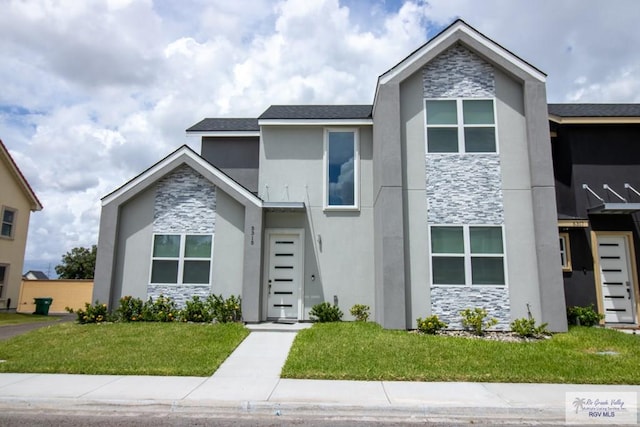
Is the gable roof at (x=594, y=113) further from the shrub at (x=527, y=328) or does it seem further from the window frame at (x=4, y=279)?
the window frame at (x=4, y=279)

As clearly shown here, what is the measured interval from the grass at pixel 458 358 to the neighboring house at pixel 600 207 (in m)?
2.35

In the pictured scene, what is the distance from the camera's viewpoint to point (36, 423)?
5.36m

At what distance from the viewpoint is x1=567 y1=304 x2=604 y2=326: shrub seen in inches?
459

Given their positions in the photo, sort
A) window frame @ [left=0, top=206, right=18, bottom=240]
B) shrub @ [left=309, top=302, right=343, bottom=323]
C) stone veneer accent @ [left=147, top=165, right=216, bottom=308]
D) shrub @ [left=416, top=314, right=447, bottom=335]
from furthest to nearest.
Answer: window frame @ [left=0, top=206, right=18, bottom=240], stone veneer accent @ [left=147, top=165, right=216, bottom=308], shrub @ [left=309, top=302, right=343, bottom=323], shrub @ [left=416, top=314, right=447, bottom=335]

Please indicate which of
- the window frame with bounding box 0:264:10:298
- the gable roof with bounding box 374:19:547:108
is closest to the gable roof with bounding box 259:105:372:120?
the gable roof with bounding box 374:19:547:108

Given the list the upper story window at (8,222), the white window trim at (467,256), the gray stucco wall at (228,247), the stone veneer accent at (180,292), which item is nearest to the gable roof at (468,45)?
the white window trim at (467,256)

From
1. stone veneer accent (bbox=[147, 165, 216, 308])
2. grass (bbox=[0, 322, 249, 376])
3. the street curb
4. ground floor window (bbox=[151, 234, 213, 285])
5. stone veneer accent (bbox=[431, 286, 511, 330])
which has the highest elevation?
stone veneer accent (bbox=[147, 165, 216, 308])

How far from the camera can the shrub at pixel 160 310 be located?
471 inches

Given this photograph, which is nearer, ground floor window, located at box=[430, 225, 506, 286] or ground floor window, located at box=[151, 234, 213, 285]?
ground floor window, located at box=[430, 225, 506, 286]

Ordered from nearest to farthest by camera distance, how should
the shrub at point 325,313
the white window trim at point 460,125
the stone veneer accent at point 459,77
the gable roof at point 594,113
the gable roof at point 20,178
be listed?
the white window trim at point 460,125 < the stone veneer accent at point 459,77 < the shrub at point 325,313 < the gable roof at point 594,113 < the gable roof at point 20,178

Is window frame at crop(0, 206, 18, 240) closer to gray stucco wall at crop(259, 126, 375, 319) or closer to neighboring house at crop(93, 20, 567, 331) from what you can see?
neighboring house at crop(93, 20, 567, 331)

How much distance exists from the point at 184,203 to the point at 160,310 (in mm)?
3258

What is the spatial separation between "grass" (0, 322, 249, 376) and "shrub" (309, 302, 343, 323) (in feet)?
8.07

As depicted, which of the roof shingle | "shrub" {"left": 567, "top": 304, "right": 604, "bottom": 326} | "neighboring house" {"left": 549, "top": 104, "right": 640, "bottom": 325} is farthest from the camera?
the roof shingle
